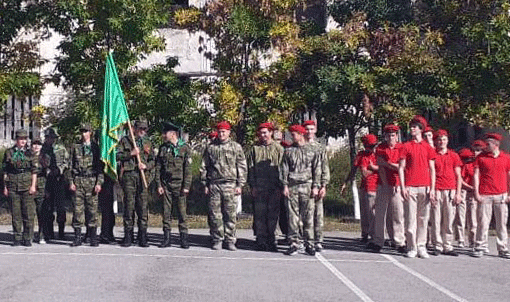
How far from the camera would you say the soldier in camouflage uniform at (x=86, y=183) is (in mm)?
12297

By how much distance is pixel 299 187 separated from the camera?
11.8 m

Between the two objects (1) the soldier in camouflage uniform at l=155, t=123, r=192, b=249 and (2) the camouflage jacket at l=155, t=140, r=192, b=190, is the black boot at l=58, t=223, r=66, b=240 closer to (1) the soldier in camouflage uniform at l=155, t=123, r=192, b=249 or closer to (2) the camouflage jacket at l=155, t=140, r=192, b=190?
(1) the soldier in camouflage uniform at l=155, t=123, r=192, b=249

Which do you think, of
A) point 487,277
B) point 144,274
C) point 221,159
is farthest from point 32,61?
point 487,277

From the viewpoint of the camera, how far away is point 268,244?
12266 millimetres

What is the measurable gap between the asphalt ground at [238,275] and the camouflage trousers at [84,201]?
440mm

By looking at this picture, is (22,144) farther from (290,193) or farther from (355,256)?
(355,256)

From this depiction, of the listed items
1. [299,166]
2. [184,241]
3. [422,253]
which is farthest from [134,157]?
[422,253]

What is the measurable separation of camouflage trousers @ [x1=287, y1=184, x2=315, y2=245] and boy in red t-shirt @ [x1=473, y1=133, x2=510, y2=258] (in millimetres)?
2531

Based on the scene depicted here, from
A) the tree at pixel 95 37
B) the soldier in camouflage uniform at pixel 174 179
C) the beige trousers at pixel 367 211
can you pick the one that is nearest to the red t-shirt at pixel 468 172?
the beige trousers at pixel 367 211

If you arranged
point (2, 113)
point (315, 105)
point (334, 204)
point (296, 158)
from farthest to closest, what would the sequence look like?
point (334, 204), point (2, 113), point (315, 105), point (296, 158)

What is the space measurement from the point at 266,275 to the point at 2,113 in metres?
10.6

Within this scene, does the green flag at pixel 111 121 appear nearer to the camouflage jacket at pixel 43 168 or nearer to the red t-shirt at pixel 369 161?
the camouflage jacket at pixel 43 168

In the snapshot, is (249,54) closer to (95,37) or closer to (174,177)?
(95,37)

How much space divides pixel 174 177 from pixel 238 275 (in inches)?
112
